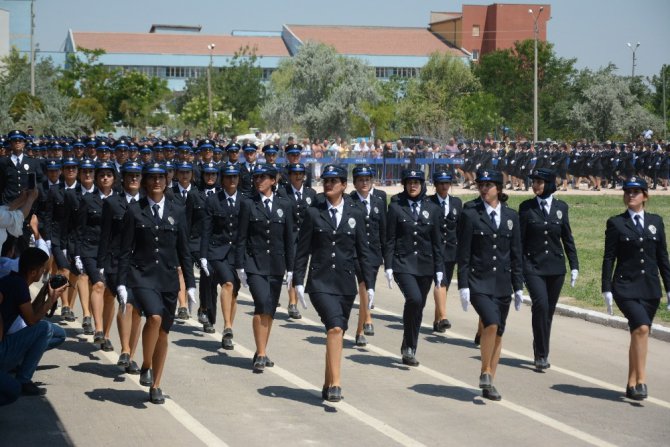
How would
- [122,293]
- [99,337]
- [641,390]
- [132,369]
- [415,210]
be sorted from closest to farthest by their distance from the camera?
[122,293] → [641,390] → [132,369] → [415,210] → [99,337]

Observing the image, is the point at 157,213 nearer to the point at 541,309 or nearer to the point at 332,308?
the point at 332,308

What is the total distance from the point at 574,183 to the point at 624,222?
3418 centimetres

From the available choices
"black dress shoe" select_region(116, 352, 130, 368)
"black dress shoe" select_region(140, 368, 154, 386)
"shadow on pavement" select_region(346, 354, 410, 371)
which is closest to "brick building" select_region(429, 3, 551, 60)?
"shadow on pavement" select_region(346, 354, 410, 371)

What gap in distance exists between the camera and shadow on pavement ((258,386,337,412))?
1063 centimetres

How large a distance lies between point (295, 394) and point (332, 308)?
3.03 feet

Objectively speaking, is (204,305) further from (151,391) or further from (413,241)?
(151,391)

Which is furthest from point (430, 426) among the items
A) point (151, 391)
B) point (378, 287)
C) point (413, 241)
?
point (378, 287)

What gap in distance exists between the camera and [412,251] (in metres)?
12.7

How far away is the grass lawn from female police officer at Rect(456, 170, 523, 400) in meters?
4.95

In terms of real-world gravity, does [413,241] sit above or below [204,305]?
above

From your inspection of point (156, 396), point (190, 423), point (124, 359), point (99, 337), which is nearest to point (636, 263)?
point (190, 423)

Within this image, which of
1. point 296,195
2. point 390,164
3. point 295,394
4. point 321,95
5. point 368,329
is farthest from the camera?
point 321,95

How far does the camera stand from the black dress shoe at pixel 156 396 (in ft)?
34.4

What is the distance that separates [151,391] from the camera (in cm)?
1052
